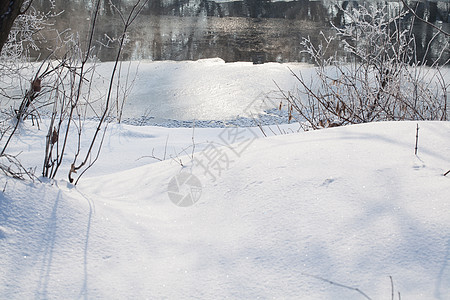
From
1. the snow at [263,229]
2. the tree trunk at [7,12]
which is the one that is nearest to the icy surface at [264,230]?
the snow at [263,229]

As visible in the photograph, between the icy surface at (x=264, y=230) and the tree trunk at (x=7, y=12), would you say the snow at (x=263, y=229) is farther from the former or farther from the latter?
the tree trunk at (x=7, y=12)

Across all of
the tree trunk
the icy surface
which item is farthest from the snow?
the tree trunk

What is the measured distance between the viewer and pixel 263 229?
130 cm

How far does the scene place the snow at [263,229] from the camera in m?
1.09

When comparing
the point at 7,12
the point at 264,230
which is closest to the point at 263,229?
the point at 264,230

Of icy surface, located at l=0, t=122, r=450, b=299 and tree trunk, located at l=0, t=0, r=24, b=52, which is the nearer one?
icy surface, located at l=0, t=122, r=450, b=299

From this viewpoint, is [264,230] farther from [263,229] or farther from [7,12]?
[7,12]

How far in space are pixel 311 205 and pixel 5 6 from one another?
43.5 inches

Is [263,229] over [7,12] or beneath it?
beneath

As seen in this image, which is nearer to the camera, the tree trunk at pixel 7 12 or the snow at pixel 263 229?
the snow at pixel 263 229

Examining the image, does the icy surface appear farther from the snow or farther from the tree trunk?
the tree trunk

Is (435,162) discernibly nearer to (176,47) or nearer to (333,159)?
(333,159)

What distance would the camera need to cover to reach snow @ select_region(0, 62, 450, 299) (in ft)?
3.57

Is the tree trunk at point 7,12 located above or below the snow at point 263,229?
above
